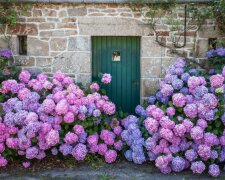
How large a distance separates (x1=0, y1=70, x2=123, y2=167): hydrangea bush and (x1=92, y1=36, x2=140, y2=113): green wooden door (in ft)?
2.56

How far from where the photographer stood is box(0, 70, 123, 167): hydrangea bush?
20.7ft

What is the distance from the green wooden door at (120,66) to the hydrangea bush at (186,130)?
128 cm

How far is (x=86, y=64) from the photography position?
297 inches

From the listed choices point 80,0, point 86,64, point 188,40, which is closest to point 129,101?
point 86,64

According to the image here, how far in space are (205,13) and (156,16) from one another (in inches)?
36.1

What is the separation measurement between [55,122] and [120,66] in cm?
202

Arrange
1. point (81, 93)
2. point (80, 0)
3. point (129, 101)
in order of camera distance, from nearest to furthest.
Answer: point (81, 93), point (80, 0), point (129, 101)

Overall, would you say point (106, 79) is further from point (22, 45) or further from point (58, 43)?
point (22, 45)

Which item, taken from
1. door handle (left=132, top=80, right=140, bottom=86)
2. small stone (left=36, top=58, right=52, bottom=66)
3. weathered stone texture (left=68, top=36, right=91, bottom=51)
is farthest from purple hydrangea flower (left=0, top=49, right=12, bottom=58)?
door handle (left=132, top=80, right=140, bottom=86)

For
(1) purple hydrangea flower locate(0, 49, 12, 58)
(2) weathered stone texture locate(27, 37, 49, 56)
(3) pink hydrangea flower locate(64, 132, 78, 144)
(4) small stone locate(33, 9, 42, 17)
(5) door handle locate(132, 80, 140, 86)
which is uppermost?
(4) small stone locate(33, 9, 42, 17)

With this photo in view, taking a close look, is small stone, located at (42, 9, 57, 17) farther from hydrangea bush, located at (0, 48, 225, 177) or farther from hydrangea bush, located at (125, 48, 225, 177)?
hydrangea bush, located at (125, 48, 225, 177)

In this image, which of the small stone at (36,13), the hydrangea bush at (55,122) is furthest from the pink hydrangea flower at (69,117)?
the small stone at (36,13)

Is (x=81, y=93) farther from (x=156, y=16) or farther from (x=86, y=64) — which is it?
(x=156, y=16)

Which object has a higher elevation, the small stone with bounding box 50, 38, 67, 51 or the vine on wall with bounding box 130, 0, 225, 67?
the vine on wall with bounding box 130, 0, 225, 67
